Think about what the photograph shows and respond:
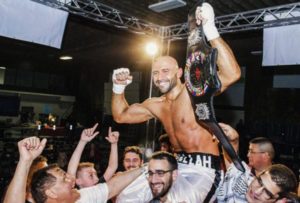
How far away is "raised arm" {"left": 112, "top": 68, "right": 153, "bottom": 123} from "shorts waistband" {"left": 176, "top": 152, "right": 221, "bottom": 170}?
28.4 inches

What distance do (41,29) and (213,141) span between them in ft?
9.65

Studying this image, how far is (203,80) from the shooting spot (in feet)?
7.62

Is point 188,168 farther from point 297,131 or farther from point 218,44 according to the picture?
point 297,131

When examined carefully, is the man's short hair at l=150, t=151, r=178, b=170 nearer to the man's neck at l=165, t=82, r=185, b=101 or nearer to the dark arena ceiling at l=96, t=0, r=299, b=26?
the man's neck at l=165, t=82, r=185, b=101

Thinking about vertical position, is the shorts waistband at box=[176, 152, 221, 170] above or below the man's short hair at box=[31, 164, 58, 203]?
above

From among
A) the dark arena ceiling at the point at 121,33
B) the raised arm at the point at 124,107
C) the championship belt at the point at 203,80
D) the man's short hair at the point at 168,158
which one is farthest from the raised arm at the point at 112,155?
the dark arena ceiling at the point at 121,33

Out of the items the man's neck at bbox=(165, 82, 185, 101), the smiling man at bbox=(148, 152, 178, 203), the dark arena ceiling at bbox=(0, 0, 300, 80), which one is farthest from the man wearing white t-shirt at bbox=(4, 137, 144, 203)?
the dark arena ceiling at bbox=(0, 0, 300, 80)

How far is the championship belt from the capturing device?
7.26 ft

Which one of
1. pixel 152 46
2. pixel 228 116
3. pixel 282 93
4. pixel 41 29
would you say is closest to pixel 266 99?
pixel 282 93

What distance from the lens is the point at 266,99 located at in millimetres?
11734

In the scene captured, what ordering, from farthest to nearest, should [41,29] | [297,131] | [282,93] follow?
[282,93] → [297,131] → [41,29]

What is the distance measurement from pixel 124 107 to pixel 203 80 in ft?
4.28

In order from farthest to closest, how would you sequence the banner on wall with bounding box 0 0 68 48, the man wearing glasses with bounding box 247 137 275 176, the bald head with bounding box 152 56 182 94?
the banner on wall with bounding box 0 0 68 48 → the man wearing glasses with bounding box 247 137 275 176 → the bald head with bounding box 152 56 182 94

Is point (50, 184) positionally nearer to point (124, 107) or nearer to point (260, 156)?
point (124, 107)
